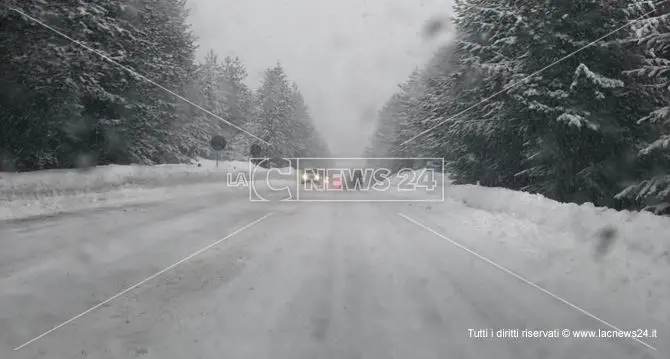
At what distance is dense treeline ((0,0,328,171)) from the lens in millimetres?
18141

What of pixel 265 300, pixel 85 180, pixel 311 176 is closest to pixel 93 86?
pixel 85 180

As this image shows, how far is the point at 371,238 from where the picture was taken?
40.5ft

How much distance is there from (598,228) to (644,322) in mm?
4395

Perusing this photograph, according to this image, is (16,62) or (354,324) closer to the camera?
(354,324)

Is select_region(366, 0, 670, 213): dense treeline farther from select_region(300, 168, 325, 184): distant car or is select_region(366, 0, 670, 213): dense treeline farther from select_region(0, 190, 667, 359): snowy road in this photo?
select_region(300, 168, 325, 184): distant car

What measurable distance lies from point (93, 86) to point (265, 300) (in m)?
A: 17.8

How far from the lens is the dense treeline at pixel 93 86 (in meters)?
18.1

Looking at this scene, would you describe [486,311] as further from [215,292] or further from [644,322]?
[215,292]

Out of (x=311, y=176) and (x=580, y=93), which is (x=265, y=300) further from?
(x=311, y=176)

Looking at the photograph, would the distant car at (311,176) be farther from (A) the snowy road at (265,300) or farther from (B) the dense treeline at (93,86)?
(A) the snowy road at (265,300)

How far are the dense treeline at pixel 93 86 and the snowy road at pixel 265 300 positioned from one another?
341 inches

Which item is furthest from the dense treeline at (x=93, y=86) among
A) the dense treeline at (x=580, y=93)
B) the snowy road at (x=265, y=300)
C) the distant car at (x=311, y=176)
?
the dense treeline at (x=580, y=93)

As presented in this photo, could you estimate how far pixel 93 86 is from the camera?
69.3ft

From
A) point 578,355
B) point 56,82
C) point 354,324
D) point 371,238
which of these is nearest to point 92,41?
point 56,82
